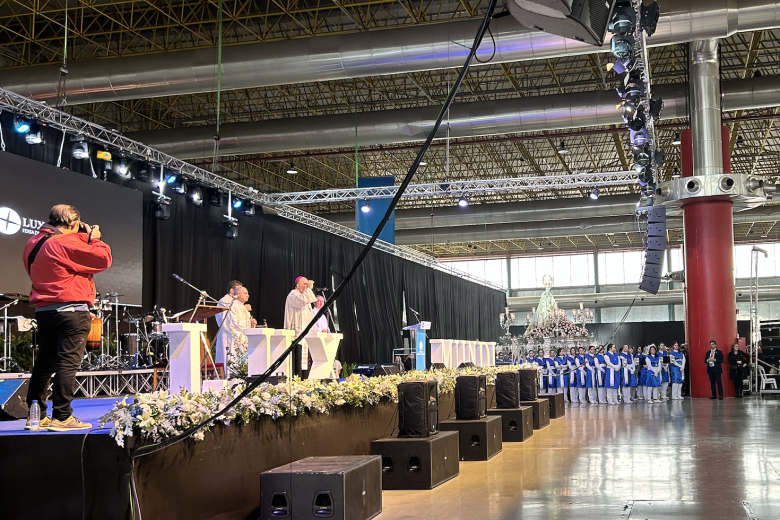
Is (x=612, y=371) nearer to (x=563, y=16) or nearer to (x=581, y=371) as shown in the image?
(x=581, y=371)

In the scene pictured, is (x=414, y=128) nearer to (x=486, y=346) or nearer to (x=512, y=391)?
(x=486, y=346)

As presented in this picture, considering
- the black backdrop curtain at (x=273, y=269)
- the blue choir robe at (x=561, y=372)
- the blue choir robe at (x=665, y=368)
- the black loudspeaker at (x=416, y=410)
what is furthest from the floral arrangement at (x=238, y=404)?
the blue choir robe at (x=665, y=368)

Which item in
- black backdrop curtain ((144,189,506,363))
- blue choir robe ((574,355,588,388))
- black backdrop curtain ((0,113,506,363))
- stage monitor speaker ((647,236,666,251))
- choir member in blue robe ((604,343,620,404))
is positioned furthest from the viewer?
blue choir robe ((574,355,588,388))

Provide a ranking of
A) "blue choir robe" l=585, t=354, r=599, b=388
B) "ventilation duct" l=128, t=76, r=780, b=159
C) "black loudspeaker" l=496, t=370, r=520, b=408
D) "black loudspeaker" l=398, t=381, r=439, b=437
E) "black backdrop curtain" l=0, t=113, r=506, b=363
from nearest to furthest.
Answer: "black loudspeaker" l=398, t=381, r=439, b=437, "black loudspeaker" l=496, t=370, r=520, b=408, "black backdrop curtain" l=0, t=113, r=506, b=363, "ventilation duct" l=128, t=76, r=780, b=159, "blue choir robe" l=585, t=354, r=599, b=388

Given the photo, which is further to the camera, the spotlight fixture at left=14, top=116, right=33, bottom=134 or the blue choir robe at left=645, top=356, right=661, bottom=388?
the blue choir robe at left=645, top=356, right=661, bottom=388

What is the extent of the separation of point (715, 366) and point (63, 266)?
1551 centimetres

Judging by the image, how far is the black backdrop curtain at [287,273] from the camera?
13.5 m

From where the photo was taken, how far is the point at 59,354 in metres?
3.95

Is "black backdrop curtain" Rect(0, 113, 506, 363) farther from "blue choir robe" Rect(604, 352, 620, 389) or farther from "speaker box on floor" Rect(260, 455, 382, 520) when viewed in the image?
"speaker box on floor" Rect(260, 455, 382, 520)

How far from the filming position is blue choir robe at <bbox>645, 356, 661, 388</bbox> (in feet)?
57.0

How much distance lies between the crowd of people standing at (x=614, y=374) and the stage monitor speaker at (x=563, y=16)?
14.7 metres

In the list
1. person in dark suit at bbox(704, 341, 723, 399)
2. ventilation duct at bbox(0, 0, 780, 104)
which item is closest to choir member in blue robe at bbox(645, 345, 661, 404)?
person in dark suit at bbox(704, 341, 723, 399)

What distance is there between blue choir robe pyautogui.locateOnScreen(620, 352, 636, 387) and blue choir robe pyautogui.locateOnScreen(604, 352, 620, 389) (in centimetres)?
13

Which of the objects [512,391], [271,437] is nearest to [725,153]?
[512,391]
